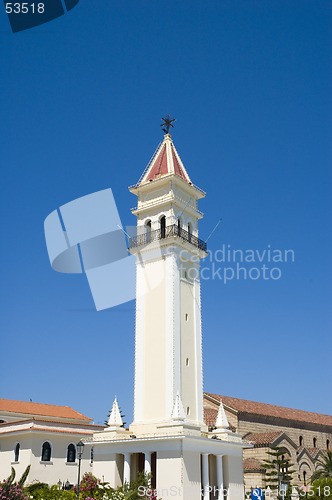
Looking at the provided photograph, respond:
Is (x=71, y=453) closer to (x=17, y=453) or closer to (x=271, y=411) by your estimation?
(x=17, y=453)

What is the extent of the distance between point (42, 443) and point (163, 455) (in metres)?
9.56

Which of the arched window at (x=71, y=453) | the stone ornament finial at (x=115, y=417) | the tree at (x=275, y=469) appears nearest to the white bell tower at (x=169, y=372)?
the stone ornament finial at (x=115, y=417)

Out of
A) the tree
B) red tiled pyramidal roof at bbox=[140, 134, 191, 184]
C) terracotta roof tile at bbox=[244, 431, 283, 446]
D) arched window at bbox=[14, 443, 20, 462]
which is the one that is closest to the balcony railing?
red tiled pyramidal roof at bbox=[140, 134, 191, 184]

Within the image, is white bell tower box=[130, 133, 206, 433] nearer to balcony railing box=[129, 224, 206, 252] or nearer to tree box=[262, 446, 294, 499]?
balcony railing box=[129, 224, 206, 252]

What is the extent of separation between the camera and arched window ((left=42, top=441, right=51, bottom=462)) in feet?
107

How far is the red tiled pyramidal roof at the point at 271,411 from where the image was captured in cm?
4431

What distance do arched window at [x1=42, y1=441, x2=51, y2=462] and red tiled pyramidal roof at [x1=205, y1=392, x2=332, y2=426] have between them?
1541 cm

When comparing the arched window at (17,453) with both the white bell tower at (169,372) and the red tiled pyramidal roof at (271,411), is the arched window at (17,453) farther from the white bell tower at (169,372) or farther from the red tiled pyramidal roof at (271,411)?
the red tiled pyramidal roof at (271,411)

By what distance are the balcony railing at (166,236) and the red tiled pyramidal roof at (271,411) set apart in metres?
15.9

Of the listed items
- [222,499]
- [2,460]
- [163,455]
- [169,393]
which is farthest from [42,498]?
[2,460]

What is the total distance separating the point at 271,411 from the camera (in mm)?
48688

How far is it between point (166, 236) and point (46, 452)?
49.6 feet

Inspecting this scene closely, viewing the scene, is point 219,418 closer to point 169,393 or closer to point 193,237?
point 169,393

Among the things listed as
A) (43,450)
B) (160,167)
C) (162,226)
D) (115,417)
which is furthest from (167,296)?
(43,450)
